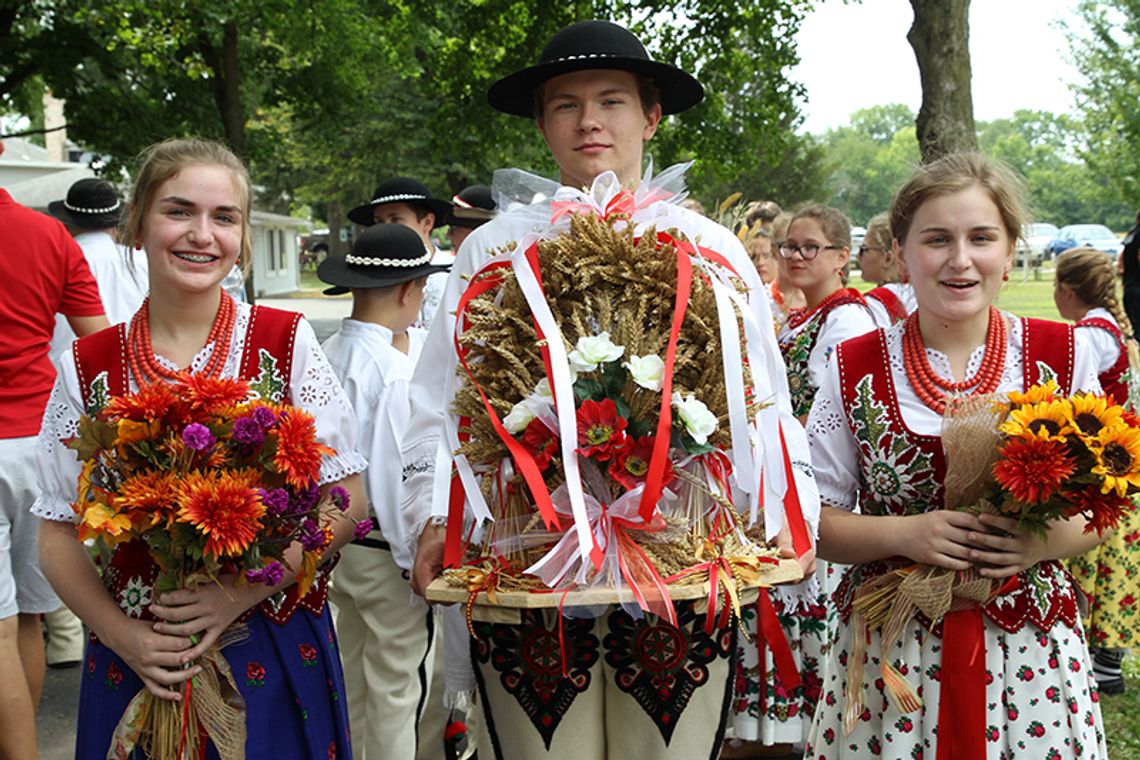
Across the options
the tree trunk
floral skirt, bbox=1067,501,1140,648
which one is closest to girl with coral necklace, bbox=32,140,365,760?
floral skirt, bbox=1067,501,1140,648

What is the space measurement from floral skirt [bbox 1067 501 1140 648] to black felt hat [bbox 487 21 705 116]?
3440 mm

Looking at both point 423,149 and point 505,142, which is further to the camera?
point 423,149

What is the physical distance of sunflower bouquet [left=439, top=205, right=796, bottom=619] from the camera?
7.84ft

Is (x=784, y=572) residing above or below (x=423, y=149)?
below

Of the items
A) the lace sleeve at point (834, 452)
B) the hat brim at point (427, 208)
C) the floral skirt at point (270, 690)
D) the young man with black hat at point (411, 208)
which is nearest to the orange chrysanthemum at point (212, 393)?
the floral skirt at point (270, 690)

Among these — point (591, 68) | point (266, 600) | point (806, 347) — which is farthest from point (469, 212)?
point (266, 600)

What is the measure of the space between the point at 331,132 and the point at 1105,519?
17.8m

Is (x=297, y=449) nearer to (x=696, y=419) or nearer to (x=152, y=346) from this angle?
(x=152, y=346)

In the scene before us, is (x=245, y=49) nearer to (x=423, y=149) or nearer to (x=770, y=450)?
(x=423, y=149)

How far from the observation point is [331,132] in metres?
19.0

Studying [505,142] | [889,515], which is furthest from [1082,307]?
[505,142]

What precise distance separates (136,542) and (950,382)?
2.08m

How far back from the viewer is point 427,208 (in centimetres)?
617

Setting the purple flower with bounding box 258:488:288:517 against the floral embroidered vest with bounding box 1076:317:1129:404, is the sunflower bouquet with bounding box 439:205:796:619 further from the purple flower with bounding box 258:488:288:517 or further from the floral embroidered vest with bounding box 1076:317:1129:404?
the floral embroidered vest with bounding box 1076:317:1129:404
